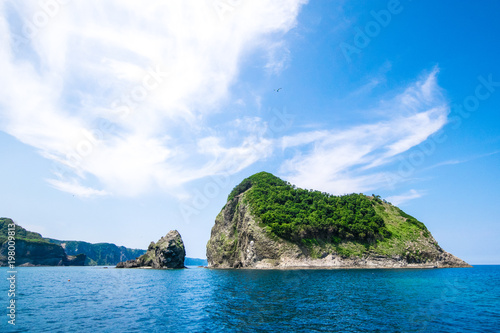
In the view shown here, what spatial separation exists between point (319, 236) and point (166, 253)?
80653 mm

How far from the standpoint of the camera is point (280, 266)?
103 meters

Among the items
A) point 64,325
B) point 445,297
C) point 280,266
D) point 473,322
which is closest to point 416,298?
point 445,297

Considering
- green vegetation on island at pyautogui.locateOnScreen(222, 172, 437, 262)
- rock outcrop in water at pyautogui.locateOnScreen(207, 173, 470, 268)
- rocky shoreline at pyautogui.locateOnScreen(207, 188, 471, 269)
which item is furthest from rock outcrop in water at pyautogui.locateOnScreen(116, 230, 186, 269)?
Result: green vegetation on island at pyautogui.locateOnScreen(222, 172, 437, 262)

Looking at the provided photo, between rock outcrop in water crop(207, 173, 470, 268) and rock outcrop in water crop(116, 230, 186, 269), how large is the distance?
817 inches

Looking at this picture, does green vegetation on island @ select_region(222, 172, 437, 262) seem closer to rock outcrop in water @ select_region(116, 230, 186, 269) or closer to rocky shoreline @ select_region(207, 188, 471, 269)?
rocky shoreline @ select_region(207, 188, 471, 269)

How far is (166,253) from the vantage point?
132 metres

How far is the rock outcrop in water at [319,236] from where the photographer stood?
108 metres

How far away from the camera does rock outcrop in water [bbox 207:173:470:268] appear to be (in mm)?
108375

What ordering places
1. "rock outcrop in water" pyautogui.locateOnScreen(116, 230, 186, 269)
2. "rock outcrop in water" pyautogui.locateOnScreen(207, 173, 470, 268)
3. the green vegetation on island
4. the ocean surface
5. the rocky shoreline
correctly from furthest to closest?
"rock outcrop in water" pyautogui.locateOnScreen(116, 230, 186, 269), the green vegetation on island, "rock outcrop in water" pyautogui.locateOnScreen(207, 173, 470, 268), the rocky shoreline, the ocean surface

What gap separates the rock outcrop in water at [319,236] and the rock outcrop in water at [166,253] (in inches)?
817

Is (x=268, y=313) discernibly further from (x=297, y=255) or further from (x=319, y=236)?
(x=319, y=236)

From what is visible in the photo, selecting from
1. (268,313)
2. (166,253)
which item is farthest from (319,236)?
(268,313)

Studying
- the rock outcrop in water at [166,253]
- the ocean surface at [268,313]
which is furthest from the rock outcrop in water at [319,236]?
the ocean surface at [268,313]

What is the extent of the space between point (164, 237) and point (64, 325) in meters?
121
